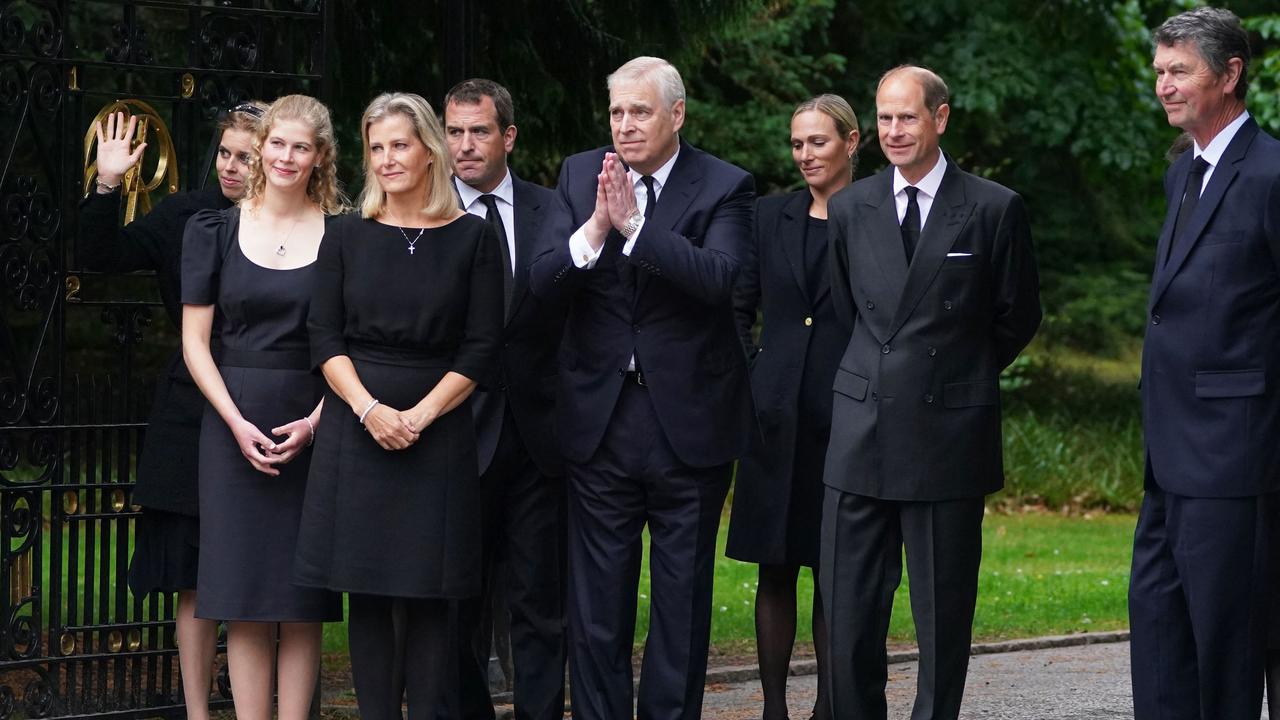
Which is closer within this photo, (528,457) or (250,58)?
(528,457)

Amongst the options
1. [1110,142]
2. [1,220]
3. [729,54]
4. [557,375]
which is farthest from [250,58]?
[1110,142]

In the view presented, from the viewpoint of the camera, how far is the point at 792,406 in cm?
665

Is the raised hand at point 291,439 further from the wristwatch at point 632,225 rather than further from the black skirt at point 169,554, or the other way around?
the wristwatch at point 632,225

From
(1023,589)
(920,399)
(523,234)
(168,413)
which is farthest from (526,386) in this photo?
(1023,589)

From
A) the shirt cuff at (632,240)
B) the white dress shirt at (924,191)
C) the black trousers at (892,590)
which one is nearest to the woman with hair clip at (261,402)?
the shirt cuff at (632,240)

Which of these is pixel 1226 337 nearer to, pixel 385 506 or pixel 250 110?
pixel 385 506

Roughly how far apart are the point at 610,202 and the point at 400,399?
912mm

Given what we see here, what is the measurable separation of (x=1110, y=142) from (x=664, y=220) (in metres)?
13.5

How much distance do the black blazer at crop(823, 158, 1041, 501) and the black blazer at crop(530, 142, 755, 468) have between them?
421 millimetres

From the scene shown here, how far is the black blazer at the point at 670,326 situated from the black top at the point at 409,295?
0.33m

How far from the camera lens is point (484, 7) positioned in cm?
871

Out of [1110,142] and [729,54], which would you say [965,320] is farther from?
[1110,142]

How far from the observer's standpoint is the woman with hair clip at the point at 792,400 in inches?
261

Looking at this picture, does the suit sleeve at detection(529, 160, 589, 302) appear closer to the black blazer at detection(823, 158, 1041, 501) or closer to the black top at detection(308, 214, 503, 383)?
the black top at detection(308, 214, 503, 383)
